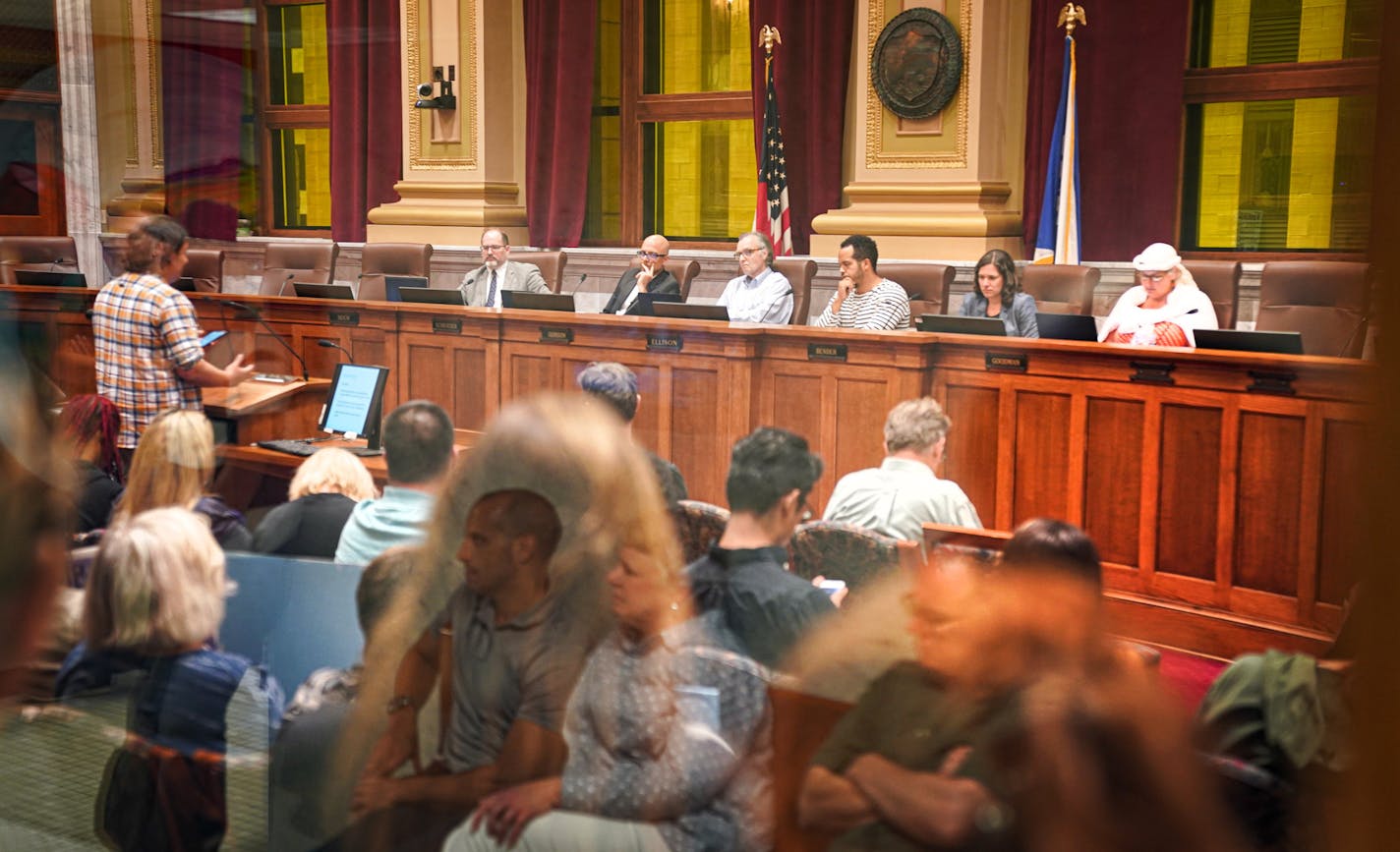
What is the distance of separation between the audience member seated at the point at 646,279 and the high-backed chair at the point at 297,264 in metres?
0.12

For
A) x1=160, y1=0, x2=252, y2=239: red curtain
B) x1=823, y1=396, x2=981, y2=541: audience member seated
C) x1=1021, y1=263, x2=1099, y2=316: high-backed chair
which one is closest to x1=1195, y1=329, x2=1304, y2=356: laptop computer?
x1=823, y1=396, x2=981, y2=541: audience member seated

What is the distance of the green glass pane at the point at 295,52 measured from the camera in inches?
20.4

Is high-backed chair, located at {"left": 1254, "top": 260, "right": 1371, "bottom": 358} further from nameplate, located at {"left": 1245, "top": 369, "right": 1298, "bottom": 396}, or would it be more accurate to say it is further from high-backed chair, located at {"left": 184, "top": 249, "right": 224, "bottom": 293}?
high-backed chair, located at {"left": 184, "top": 249, "right": 224, "bottom": 293}

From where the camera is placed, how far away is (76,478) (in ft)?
1.66

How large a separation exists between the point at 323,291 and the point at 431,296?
0.05m

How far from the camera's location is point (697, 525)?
41 centimetres

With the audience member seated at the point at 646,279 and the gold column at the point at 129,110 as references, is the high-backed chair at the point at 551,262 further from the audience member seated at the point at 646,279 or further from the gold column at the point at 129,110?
the gold column at the point at 129,110

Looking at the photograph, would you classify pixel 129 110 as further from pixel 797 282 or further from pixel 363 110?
pixel 797 282

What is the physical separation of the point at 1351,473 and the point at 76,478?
463 millimetres

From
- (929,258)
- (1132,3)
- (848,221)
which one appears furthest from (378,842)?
(929,258)

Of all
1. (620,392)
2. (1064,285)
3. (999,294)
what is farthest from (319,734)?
(1064,285)

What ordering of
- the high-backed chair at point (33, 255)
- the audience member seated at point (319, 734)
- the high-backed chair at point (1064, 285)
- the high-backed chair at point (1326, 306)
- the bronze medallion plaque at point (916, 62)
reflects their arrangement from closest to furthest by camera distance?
the high-backed chair at point (1326, 306) < the audience member seated at point (319, 734) < the high-backed chair at point (33, 255) < the bronze medallion plaque at point (916, 62) < the high-backed chair at point (1064, 285)

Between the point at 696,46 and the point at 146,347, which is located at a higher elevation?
the point at 696,46

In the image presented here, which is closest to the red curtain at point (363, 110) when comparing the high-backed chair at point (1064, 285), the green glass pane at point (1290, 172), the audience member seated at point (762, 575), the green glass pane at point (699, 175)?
the green glass pane at point (699, 175)
